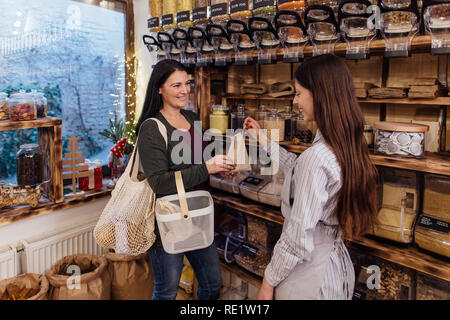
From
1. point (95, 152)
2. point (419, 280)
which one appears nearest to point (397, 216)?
point (419, 280)

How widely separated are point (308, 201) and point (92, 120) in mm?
2062

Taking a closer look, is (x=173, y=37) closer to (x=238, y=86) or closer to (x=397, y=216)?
(x=238, y=86)

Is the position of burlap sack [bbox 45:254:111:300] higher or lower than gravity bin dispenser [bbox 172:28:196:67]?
lower

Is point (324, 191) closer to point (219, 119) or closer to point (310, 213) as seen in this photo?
point (310, 213)

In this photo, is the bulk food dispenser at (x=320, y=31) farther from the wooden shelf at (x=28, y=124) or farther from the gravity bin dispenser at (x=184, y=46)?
the wooden shelf at (x=28, y=124)

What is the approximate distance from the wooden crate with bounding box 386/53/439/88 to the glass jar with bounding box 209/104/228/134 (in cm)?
89

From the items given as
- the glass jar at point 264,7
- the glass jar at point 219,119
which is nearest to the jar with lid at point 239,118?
the glass jar at point 219,119

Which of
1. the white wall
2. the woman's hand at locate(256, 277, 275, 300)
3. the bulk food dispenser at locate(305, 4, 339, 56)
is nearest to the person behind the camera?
the woman's hand at locate(256, 277, 275, 300)

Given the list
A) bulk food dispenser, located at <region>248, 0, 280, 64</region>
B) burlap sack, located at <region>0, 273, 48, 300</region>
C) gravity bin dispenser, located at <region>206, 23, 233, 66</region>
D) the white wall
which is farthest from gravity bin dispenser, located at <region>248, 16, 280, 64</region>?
burlap sack, located at <region>0, 273, 48, 300</region>

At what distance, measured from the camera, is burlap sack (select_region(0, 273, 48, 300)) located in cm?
194

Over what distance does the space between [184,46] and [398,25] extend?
1.21 metres

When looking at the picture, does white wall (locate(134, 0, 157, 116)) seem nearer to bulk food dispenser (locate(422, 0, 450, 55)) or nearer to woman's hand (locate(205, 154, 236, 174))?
woman's hand (locate(205, 154, 236, 174))

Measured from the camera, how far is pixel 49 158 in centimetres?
218
